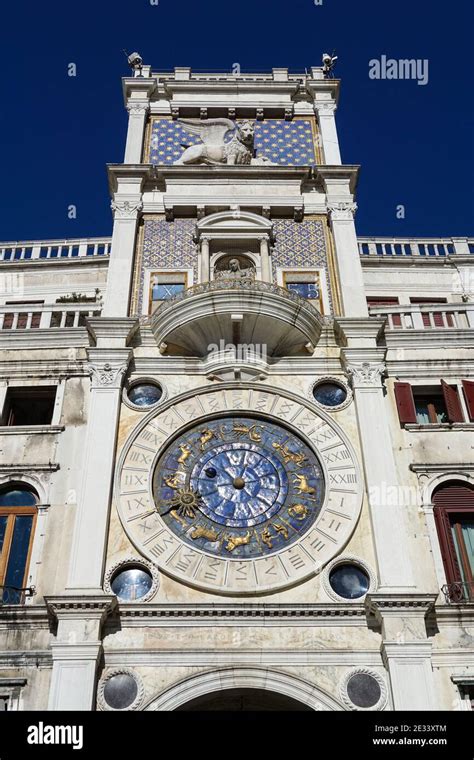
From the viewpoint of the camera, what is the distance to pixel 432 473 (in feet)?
56.4

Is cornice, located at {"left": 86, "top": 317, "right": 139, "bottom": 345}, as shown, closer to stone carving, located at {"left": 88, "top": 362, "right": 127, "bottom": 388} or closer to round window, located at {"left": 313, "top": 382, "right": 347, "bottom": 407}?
stone carving, located at {"left": 88, "top": 362, "right": 127, "bottom": 388}

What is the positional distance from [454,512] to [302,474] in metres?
2.98

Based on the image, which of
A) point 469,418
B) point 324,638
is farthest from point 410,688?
point 469,418

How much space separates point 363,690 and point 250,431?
5.53 m

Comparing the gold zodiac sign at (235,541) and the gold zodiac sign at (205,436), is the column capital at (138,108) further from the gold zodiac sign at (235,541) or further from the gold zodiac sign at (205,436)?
the gold zodiac sign at (235,541)

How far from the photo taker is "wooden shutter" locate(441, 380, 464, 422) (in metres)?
18.0

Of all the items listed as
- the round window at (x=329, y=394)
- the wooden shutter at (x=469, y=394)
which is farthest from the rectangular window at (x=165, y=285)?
the wooden shutter at (x=469, y=394)

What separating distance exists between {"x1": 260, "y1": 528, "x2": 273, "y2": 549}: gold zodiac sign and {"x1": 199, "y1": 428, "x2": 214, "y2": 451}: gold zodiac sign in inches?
85.7

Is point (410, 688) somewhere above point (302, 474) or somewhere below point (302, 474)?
below

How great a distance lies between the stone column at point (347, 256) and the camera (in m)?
19.9

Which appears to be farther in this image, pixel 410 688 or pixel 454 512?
pixel 454 512

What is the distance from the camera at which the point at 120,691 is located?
1434 cm

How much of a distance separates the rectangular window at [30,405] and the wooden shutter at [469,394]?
8.70 m

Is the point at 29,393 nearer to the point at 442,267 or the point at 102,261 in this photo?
the point at 102,261
